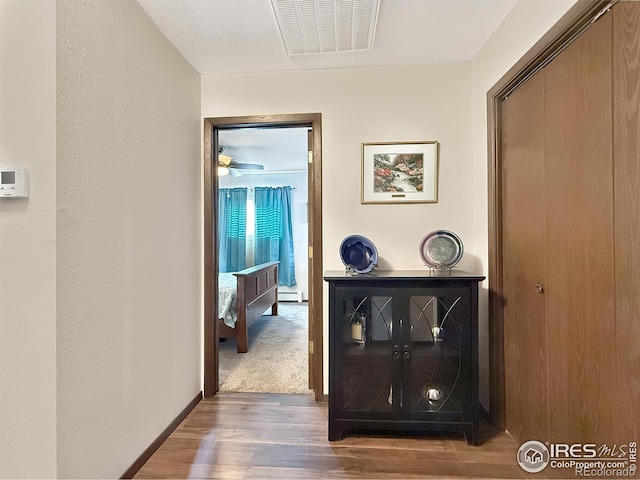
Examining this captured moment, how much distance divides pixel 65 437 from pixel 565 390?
2037mm

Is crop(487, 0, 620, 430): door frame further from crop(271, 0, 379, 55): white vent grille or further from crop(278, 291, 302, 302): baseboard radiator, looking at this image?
crop(278, 291, 302, 302): baseboard radiator

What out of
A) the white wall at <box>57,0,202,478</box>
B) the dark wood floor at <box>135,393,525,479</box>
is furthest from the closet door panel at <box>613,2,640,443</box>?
the white wall at <box>57,0,202,478</box>

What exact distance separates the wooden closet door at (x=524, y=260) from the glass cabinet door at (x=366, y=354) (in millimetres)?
658

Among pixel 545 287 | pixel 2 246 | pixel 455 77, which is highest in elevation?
pixel 455 77

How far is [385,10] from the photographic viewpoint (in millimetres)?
1646

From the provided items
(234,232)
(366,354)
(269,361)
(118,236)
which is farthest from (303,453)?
(234,232)

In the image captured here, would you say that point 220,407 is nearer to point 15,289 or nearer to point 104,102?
point 15,289

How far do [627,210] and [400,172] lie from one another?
1307mm

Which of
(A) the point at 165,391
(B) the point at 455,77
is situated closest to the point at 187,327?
(A) the point at 165,391

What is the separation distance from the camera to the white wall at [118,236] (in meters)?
1.15

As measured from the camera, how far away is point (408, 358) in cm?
176

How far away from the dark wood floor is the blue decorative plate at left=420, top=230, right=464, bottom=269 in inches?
40.8

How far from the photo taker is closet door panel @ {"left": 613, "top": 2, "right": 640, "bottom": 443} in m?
1.00

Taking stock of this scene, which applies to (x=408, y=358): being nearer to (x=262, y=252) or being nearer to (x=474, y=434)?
(x=474, y=434)
